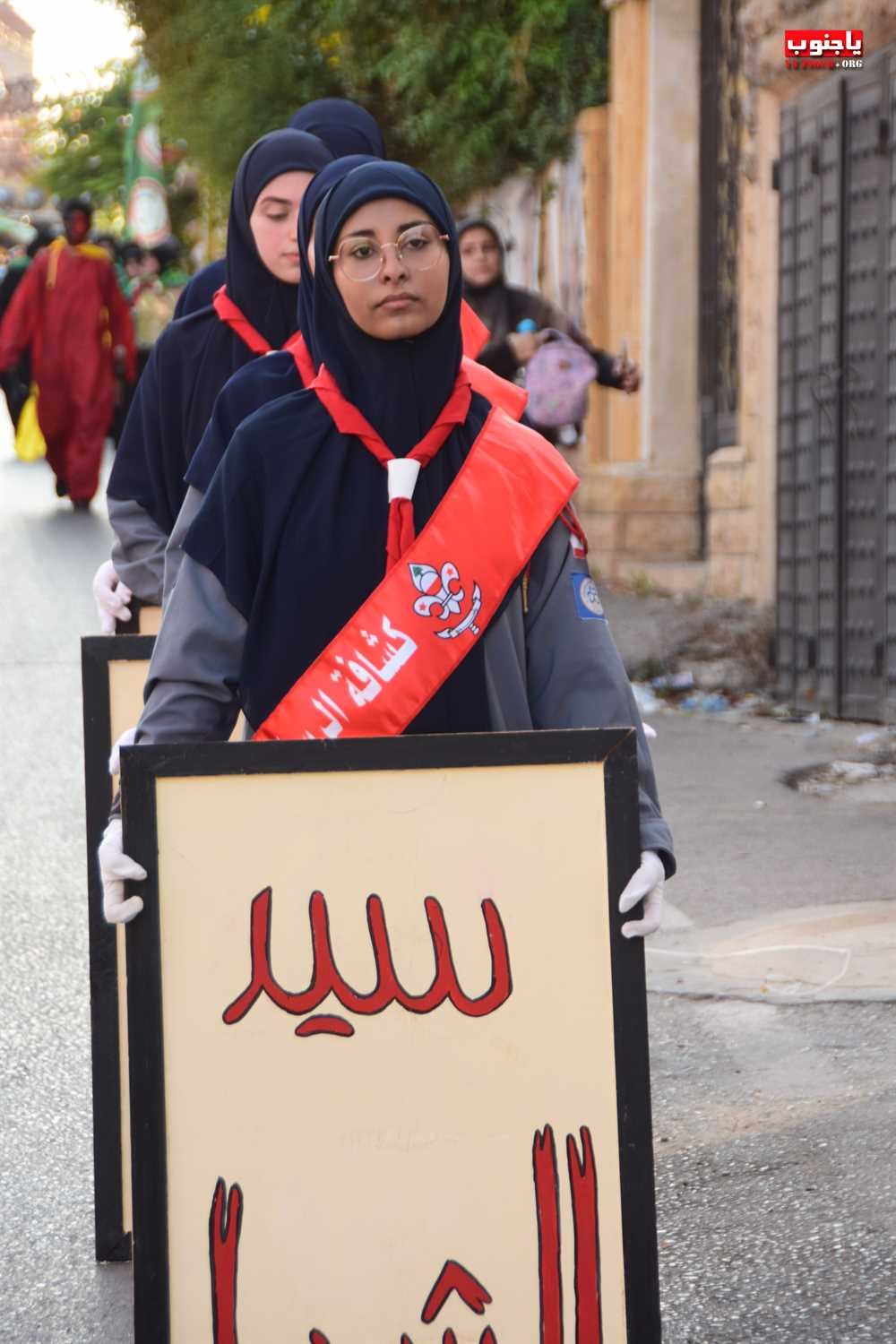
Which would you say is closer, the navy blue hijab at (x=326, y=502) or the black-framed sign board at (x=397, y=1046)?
the black-framed sign board at (x=397, y=1046)

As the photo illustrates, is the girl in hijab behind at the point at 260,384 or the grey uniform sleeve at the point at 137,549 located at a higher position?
the girl in hijab behind at the point at 260,384

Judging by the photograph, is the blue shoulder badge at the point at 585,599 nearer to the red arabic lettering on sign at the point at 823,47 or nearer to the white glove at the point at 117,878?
the white glove at the point at 117,878

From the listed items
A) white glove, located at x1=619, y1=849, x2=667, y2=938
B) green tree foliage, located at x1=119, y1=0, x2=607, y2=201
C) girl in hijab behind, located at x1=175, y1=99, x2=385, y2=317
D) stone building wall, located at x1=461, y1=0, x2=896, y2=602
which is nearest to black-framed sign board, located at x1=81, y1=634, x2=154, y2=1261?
white glove, located at x1=619, y1=849, x2=667, y2=938

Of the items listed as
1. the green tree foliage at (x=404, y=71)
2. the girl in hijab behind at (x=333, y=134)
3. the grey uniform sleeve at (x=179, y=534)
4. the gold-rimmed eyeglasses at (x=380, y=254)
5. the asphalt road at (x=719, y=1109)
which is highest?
the green tree foliage at (x=404, y=71)

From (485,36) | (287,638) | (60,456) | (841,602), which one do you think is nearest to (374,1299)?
(287,638)

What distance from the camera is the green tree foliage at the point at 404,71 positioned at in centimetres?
1526

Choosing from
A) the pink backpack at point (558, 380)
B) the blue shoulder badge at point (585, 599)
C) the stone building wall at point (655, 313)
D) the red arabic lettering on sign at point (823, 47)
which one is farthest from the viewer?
the stone building wall at point (655, 313)

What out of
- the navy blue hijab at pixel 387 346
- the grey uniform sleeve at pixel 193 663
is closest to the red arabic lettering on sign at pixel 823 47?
the navy blue hijab at pixel 387 346

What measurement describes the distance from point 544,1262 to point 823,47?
7735 mm

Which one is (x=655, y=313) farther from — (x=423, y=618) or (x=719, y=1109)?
(x=423, y=618)

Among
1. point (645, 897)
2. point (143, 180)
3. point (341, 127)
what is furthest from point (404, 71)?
point (143, 180)

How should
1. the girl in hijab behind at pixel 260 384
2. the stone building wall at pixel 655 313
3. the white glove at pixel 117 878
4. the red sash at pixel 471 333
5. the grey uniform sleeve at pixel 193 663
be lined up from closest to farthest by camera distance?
the white glove at pixel 117 878 < the grey uniform sleeve at pixel 193 663 < the girl in hijab behind at pixel 260 384 < the red sash at pixel 471 333 < the stone building wall at pixel 655 313

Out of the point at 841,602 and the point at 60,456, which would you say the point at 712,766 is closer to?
the point at 841,602

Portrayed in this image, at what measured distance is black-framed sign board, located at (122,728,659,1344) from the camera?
2.76 metres
